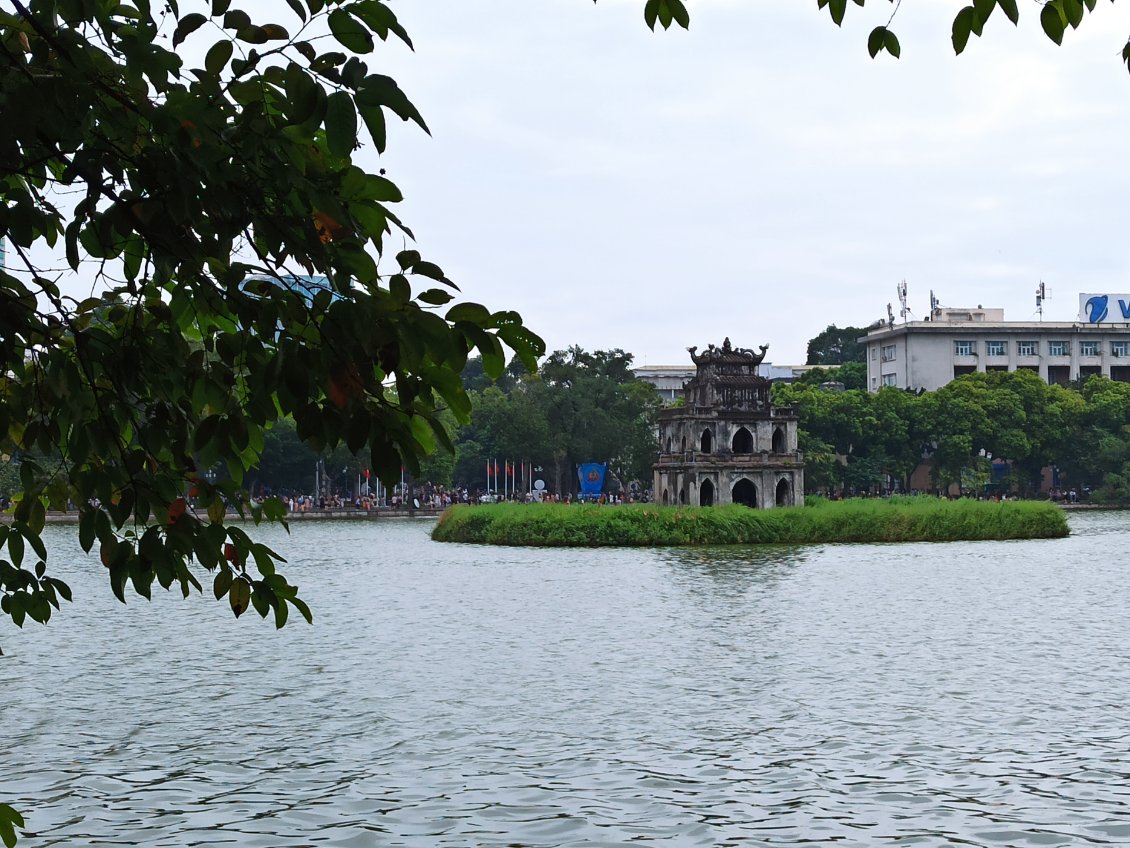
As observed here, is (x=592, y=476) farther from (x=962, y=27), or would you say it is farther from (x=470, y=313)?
(x=470, y=313)

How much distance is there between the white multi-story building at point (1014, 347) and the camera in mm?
117562

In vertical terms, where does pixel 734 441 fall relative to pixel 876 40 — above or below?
above

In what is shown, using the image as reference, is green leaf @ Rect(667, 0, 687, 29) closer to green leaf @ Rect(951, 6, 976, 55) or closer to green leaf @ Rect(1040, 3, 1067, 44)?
green leaf @ Rect(951, 6, 976, 55)

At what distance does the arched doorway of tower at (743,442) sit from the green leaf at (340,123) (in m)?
63.7

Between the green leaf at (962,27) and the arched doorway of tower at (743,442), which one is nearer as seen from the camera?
the green leaf at (962,27)

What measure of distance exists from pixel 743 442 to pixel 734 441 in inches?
17.3

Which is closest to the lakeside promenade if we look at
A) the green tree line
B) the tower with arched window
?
the green tree line

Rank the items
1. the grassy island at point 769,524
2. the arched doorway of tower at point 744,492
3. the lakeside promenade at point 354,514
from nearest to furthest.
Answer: the grassy island at point 769,524, the arched doorway of tower at point 744,492, the lakeside promenade at point 354,514

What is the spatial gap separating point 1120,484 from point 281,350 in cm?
9976

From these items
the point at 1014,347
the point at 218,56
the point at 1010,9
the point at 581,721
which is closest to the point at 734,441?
the point at 581,721

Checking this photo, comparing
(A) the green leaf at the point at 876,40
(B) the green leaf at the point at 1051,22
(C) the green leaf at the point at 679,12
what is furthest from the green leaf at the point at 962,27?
(C) the green leaf at the point at 679,12

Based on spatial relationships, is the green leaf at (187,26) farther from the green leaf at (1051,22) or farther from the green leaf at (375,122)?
the green leaf at (1051,22)

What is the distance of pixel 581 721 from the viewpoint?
17859 mm

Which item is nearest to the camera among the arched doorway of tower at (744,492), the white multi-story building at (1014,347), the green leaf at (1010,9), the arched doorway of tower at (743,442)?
Answer: the green leaf at (1010,9)
